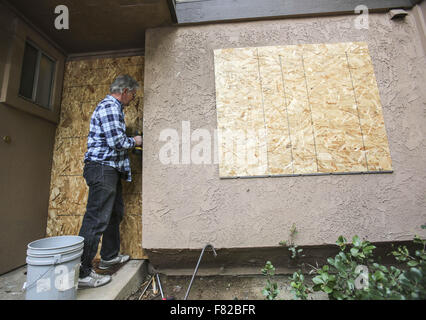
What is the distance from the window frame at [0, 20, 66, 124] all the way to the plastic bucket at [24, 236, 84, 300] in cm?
175

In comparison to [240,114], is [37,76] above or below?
above

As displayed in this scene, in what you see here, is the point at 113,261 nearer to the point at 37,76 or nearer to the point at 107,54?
the point at 37,76

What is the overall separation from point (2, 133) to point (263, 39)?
3.17 metres

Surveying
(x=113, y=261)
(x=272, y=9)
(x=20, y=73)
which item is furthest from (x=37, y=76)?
(x=272, y=9)

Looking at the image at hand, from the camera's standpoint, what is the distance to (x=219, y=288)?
6.83 ft

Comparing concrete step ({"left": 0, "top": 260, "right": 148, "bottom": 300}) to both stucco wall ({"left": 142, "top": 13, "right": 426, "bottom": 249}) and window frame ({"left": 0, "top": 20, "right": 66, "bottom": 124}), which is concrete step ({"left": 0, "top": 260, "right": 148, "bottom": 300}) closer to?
A: stucco wall ({"left": 142, "top": 13, "right": 426, "bottom": 249})

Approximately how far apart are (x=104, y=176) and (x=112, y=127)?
506 mm

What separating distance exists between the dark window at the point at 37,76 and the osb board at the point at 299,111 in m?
2.37

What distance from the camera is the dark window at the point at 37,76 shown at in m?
2.42

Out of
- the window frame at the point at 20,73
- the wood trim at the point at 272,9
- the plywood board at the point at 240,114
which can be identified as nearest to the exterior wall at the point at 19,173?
the window frame at the point at 20,73

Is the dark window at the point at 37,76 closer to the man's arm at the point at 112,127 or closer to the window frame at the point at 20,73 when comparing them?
the window frame at the point at 20,73

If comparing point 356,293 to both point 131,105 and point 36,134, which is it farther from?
point 36,134

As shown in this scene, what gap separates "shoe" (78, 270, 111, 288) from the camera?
1.79 meters

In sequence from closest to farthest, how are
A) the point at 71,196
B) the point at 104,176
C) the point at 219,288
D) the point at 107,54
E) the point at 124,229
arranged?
the point at 104,176 → the point at 219,288 → the point at 124,229 → the point at 71,196 → the point at 107,54
